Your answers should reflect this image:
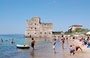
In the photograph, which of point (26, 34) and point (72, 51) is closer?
point (72, 51)

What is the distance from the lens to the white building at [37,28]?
362 feet

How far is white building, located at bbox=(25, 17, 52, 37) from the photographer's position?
110250 mm

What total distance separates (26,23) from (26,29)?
3480 mm

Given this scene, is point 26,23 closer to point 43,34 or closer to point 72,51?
point 43,34

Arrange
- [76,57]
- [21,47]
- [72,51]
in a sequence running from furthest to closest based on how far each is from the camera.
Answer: [21,47], [72,51], [76,57]

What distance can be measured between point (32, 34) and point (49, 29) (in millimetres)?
9809

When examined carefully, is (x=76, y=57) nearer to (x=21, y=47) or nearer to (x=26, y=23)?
(x=21, y=47)

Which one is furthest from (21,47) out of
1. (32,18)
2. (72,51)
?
(32,18)

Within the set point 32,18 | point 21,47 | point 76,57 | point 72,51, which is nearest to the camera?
point 76,57

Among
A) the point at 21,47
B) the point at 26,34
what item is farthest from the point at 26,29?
the point at 21,47

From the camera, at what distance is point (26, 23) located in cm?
11038

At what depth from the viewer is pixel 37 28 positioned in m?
112

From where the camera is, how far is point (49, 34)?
4454 inches

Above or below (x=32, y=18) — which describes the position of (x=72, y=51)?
below
